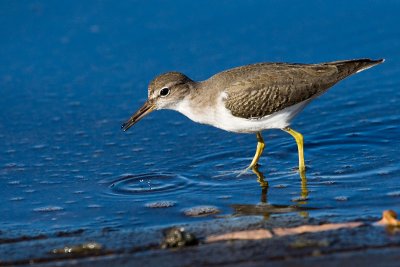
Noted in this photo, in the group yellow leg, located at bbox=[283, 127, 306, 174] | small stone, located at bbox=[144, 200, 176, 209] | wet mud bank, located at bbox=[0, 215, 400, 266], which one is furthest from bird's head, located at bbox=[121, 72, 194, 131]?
wet mud bank, located at bbox=[0, 215, 400, 266]

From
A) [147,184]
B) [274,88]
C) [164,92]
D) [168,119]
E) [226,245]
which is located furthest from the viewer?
[168,119]

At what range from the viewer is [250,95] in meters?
10.1

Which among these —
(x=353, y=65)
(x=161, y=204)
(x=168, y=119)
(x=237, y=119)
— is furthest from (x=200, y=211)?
(x=168, y=119)

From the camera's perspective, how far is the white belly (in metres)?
10.1

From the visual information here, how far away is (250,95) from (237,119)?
337 mm

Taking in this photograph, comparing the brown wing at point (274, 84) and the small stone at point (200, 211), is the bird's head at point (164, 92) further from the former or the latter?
the small stone at point (200, 211)

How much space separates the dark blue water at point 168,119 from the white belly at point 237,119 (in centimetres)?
50

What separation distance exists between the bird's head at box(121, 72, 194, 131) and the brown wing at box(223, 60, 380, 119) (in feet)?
1.77

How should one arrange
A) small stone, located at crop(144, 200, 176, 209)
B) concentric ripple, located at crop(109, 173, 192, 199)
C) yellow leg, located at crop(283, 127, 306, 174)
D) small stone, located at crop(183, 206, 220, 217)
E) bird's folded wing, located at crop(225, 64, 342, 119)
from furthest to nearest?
bird's folded wing, located at crop(225, 64, 342, 119) < yellow leg, located at crop(283, 127, 306, 174) < concentric ripple, located at crop(109, 173, 192, 199) < small stone, located at crop(144, 200, 176, 209) < small stone, located at crop(183, 206, 220, 217)

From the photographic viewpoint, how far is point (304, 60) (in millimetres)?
12984

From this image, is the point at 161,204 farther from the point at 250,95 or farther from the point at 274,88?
the point at 274,88

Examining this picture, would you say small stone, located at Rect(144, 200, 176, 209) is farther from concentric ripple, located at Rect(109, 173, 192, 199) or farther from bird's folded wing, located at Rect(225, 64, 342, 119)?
bird's folded wing, located at Rect(225, 64, 342, 119)

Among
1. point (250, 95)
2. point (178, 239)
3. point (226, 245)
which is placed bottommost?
point (226, 245)

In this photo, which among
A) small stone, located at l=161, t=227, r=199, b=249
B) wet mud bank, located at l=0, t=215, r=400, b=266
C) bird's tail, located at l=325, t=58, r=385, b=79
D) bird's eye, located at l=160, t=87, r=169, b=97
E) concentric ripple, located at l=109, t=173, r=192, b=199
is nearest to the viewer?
wet mud bank, located at l=0, t=215, r=400, b=266
